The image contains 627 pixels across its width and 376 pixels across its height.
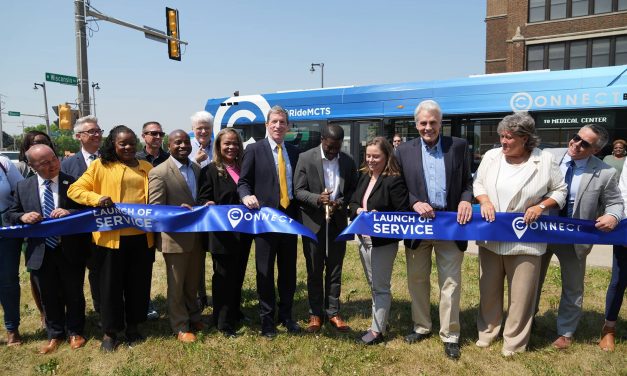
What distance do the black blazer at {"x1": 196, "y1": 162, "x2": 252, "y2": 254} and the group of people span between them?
0.01 meters

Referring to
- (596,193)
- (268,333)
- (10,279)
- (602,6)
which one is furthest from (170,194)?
(602,6)

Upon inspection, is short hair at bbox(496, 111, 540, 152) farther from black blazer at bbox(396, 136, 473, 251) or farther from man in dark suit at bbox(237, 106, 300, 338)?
man in dark suit at bbox(237, 106, 300, 338)

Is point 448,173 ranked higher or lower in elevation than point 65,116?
lower

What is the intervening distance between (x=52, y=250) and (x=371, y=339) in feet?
10.8

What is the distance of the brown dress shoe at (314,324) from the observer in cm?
449

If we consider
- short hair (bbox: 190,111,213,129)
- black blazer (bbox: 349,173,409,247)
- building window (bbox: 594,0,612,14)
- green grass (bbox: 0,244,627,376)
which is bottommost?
green grass (bbox: 0,244,627,376)

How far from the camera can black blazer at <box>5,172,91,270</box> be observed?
411cm

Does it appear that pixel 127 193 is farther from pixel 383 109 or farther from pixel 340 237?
pixel 383 109

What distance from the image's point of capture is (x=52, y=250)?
415 cm

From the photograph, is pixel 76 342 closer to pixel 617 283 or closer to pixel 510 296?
pixel 510 296

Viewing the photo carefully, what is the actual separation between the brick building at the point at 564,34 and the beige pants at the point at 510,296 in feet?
83.0

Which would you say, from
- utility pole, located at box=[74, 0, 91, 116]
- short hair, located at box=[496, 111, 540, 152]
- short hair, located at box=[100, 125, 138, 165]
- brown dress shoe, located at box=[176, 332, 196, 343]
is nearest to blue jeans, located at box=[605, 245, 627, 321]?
short hair, located at box=[496, 111, 540, 152]

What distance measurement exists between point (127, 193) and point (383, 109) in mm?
7701

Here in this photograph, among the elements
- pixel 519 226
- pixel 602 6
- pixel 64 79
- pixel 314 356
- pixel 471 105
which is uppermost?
pixel 602 6
